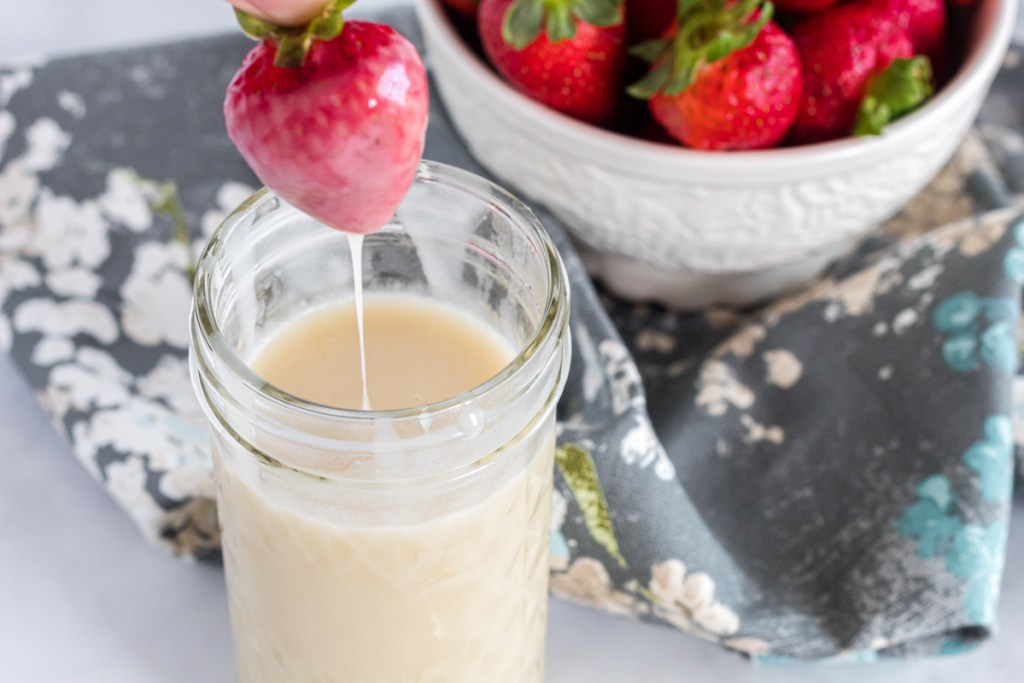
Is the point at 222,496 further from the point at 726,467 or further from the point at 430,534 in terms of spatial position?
the point at 726,467

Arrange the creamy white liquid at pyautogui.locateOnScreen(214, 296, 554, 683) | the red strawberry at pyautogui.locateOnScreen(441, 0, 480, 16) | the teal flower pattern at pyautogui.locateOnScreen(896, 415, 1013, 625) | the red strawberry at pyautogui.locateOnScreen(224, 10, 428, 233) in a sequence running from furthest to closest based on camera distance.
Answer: the red strawberry at pyautogui.locateOnScreen(441, 0, 480, 16) < the teal flower pattern at pyautogui.locateOnScreen(896, 415, 1013, 625) < the creamy white liquid at pyautogui.locateOnScreen(214, 296, 554, 683) < the red strawberry at pyautogui.locateOnScreen(224, 10, 428, 233)

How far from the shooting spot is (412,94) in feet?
1.27

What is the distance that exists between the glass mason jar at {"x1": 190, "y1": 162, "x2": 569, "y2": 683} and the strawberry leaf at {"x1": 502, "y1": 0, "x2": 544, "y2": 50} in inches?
6.7

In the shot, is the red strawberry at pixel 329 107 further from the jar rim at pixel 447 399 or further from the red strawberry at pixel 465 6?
the red strawberry at pixel 465 6

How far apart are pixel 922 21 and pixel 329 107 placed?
0.51 m

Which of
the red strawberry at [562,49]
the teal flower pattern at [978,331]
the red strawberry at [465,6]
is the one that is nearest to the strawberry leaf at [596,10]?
the red strawberry at [562,49]

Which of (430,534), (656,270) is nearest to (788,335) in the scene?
(656,270)

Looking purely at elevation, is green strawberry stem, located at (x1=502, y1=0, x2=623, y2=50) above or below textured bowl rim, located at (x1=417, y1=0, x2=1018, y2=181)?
above

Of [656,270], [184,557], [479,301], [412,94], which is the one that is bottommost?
[184,557]

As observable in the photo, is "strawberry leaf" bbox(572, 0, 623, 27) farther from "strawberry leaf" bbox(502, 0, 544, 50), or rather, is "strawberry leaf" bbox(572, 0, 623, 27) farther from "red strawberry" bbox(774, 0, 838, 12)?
"red strawberry" bbox(774, 0, 838, 12)

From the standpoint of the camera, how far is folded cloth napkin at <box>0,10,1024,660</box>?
2.18ft

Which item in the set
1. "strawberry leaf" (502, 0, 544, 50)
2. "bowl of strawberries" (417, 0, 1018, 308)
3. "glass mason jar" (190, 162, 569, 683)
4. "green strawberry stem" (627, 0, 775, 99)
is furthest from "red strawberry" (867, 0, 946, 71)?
"glass mason jar" (190, 162, 569, 683)

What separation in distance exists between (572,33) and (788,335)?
239 millimetres

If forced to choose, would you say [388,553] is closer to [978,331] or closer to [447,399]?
[447,399]
